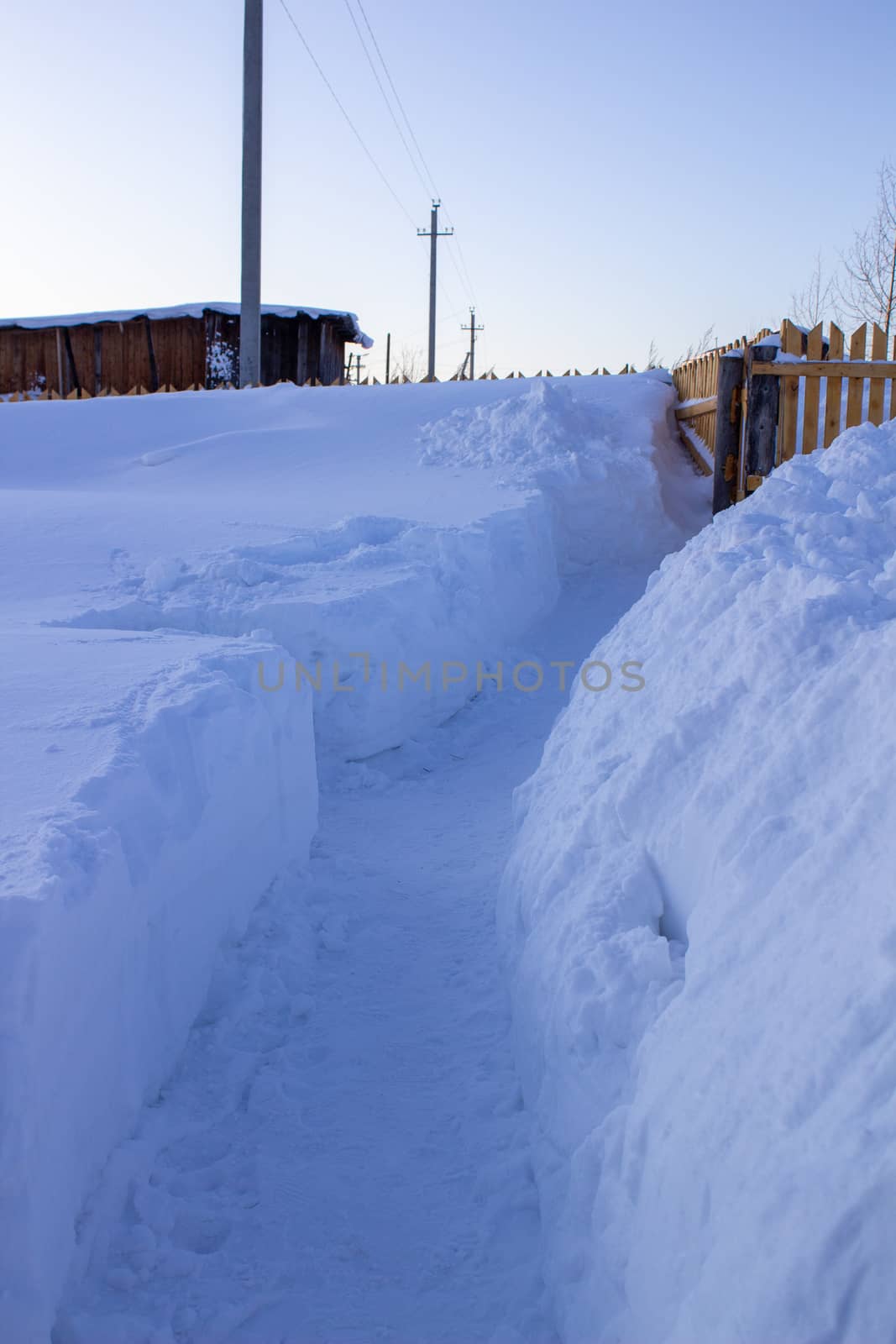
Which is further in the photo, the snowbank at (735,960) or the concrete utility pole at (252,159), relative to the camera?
the concrete utility pole at (252,159)

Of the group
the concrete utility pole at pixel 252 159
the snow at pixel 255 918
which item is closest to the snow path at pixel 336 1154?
the snow at pixel 255 918

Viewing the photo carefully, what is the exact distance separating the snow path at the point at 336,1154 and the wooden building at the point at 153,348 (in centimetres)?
1543

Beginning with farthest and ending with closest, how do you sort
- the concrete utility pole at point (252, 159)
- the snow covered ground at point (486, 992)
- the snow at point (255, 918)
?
the concrete utility pole at point (252, 159) → the snow at point (255, 918) → the snow covered ground at point (486, 992)

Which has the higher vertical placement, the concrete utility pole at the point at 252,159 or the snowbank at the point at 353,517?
the concrete utility pole at the point at 252,159

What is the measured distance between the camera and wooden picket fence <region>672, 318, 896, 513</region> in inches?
286

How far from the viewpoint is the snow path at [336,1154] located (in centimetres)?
211

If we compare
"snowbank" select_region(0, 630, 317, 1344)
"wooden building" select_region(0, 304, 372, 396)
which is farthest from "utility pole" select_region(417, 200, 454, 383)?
"snowbank" select_region(0, 630, 317, 1344)

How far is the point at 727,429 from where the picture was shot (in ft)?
25.0

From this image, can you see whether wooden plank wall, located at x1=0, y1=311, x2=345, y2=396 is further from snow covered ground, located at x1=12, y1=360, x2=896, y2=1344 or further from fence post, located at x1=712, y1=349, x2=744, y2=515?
snow covered ground, located at x1=12, y1=360, x2=896, y2=1344

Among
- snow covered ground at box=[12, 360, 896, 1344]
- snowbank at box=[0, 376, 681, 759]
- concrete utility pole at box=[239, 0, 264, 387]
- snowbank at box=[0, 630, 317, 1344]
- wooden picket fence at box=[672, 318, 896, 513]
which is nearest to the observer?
snow covered ground at box=[12, 360, 896, 1344]

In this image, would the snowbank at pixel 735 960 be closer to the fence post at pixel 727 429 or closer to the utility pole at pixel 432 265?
the fence post at pixel 727 429

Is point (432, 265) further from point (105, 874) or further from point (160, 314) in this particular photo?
point (105, 874)

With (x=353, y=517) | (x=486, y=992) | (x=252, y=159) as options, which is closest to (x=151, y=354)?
(x=252, y=159)

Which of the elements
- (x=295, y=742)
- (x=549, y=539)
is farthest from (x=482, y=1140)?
(x=549, y=539)
